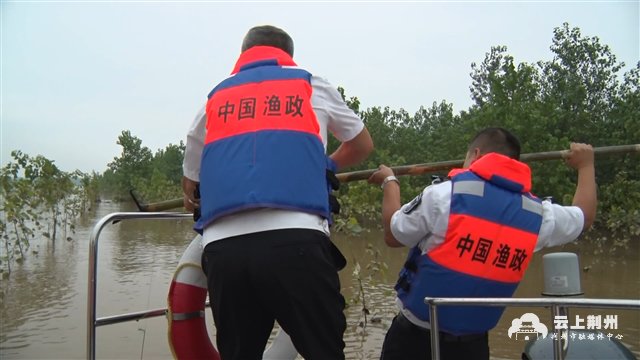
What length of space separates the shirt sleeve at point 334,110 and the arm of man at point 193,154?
15.3 inches

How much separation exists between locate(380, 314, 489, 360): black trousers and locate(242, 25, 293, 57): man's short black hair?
3.58ft

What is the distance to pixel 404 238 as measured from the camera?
1811 millimetres

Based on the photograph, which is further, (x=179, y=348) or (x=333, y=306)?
(x=179, y=348)

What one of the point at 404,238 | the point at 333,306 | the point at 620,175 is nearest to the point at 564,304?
the point at 404,238

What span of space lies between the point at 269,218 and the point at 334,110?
44 cm

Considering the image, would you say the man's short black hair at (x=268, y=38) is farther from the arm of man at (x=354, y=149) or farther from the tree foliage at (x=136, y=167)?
the tree foliage at (x=136, y=167)

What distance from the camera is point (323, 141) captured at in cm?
158

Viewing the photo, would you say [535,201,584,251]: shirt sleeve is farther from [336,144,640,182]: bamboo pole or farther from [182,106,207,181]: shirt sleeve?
[182,106,207,181]: shirt sleeve

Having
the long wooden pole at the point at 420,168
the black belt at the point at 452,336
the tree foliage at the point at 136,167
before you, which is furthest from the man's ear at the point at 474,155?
the tree foliage at the point at 136,167

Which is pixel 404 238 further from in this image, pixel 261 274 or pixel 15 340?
pixel 15 340

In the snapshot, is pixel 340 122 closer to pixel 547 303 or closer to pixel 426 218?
pixel 426 218

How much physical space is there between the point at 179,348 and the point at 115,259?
29.8ft

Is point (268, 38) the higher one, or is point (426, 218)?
point (268, 38)

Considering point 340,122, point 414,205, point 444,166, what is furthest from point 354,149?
point 444,166
